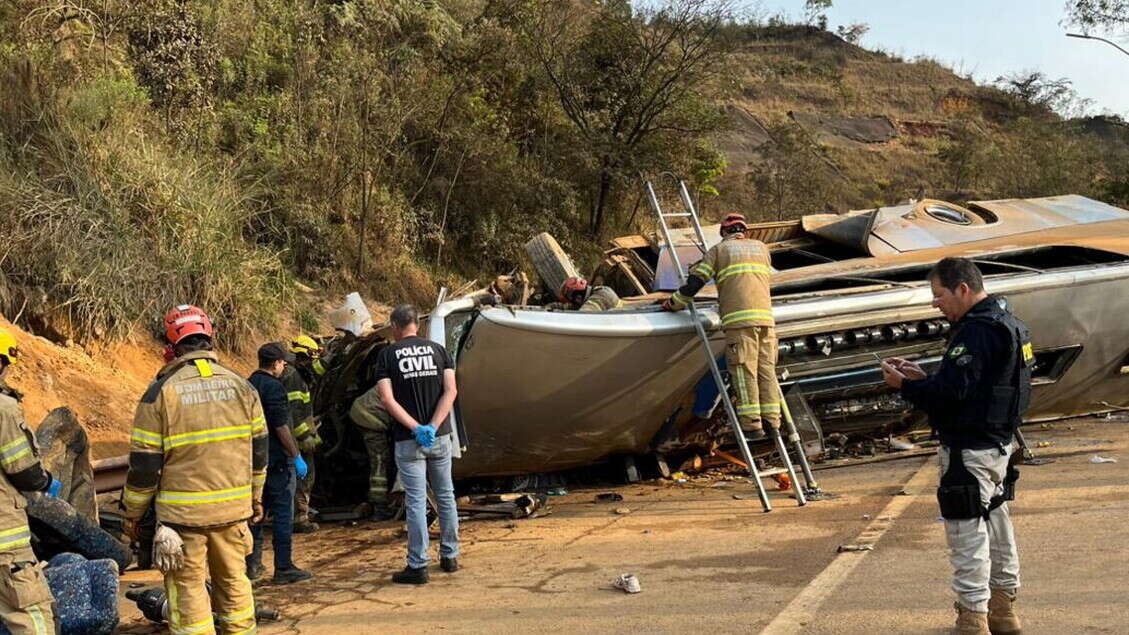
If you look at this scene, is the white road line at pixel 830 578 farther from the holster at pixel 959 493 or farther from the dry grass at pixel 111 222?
the dry grass at pixel 111 222

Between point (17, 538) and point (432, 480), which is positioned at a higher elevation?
point (17, 538)

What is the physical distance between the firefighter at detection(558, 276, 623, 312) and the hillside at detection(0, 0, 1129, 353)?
469 cm

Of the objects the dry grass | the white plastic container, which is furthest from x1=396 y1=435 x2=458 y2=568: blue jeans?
the dry grass

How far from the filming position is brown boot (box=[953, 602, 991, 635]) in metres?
3.61

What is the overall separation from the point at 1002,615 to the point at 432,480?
2.96 m

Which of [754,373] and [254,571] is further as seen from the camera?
[754,373]

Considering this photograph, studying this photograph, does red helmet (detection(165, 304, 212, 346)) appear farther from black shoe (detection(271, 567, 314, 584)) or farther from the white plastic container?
the white plastic container

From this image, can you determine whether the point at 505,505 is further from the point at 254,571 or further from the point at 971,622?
the point at 971,622

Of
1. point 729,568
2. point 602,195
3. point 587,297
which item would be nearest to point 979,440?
point 729,568

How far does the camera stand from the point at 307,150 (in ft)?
46.0

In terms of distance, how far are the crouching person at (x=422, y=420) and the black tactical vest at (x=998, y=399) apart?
2732 millimetres

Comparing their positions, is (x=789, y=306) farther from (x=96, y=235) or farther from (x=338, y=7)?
(x=338, y=7)

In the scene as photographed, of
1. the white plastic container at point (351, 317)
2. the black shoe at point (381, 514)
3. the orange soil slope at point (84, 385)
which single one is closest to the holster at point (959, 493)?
the black shoe at point (381, 514)

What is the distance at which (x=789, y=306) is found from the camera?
6.91 metres
